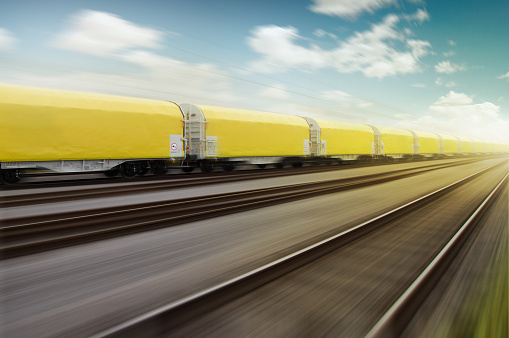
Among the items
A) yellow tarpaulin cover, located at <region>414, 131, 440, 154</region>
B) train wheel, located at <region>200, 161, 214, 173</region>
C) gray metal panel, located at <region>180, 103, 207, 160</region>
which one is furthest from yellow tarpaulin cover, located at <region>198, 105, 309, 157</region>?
yellow tarpaulin cover, located at <region>414, 131, 440, 154</region>

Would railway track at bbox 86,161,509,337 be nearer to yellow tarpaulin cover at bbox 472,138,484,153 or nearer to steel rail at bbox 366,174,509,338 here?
steel rail at bbox 366,174,509,338

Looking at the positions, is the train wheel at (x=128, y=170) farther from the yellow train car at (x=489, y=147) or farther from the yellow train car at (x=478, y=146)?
the yellow train car at (x=489, y=147)

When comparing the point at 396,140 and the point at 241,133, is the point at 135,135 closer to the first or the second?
the point at 241,133

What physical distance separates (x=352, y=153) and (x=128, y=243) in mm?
23594

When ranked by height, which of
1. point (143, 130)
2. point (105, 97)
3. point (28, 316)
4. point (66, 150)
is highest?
point (105, 97)

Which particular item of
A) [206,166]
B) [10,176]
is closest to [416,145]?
[206,166]

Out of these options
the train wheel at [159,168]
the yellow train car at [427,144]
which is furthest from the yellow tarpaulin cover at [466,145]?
the train wheel at [159,168]

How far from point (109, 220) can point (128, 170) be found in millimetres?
8633

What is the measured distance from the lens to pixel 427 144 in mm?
39156

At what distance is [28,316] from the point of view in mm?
2688

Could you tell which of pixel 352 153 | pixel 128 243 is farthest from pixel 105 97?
pixel 352 153

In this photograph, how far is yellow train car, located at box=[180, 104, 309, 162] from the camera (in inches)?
616

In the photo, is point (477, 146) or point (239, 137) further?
point (477, 146)

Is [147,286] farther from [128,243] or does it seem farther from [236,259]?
[128,243]
